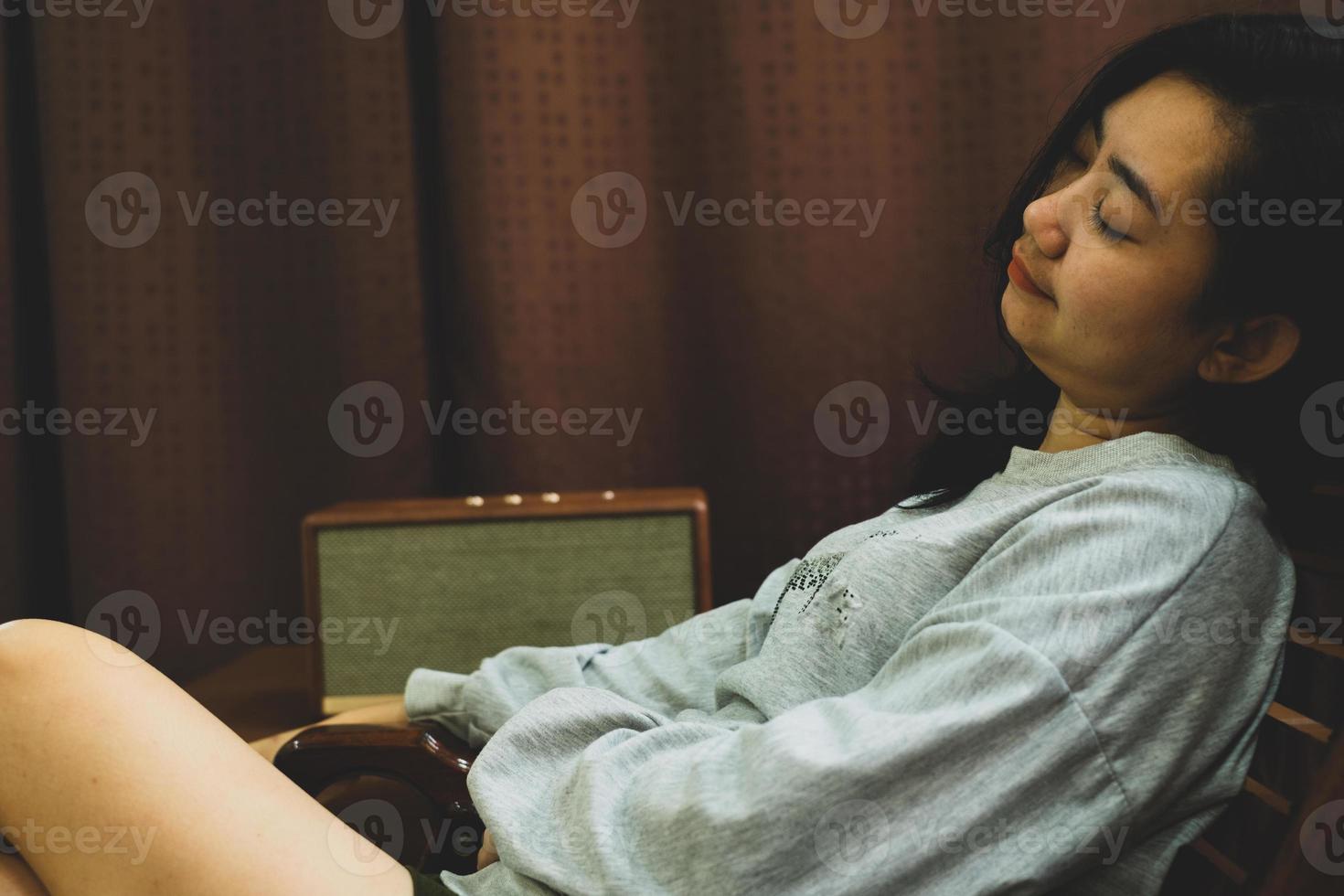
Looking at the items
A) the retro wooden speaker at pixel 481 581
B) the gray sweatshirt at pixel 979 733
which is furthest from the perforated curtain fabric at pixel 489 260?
the gray sweatshirt at pixel 979 733

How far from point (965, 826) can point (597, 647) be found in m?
0.49

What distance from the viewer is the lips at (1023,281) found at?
0.79m

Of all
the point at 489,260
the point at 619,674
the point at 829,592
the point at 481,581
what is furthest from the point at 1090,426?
the point at 489,260

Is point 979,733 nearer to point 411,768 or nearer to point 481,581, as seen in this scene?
point 411,768

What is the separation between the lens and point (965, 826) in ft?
1.98

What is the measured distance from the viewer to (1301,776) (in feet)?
2.06

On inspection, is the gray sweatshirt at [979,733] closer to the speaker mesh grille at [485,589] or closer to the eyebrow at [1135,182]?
the eyebrow at [1135,182]

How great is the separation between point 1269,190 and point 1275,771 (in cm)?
34

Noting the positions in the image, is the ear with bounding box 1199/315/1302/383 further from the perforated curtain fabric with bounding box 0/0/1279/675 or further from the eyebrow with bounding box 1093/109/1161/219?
the perforated curtain fabric with bounding box 0/0/1279/675

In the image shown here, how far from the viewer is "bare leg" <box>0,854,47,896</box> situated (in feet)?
2.38

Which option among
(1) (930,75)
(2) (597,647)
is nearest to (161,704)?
(2) (597,647)

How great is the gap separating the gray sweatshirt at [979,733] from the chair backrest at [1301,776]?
0.04 ft

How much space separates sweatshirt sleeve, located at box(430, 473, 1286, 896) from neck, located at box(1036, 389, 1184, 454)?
13cm

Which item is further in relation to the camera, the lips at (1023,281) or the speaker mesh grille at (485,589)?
the speaker mesh grille at (485,589)
